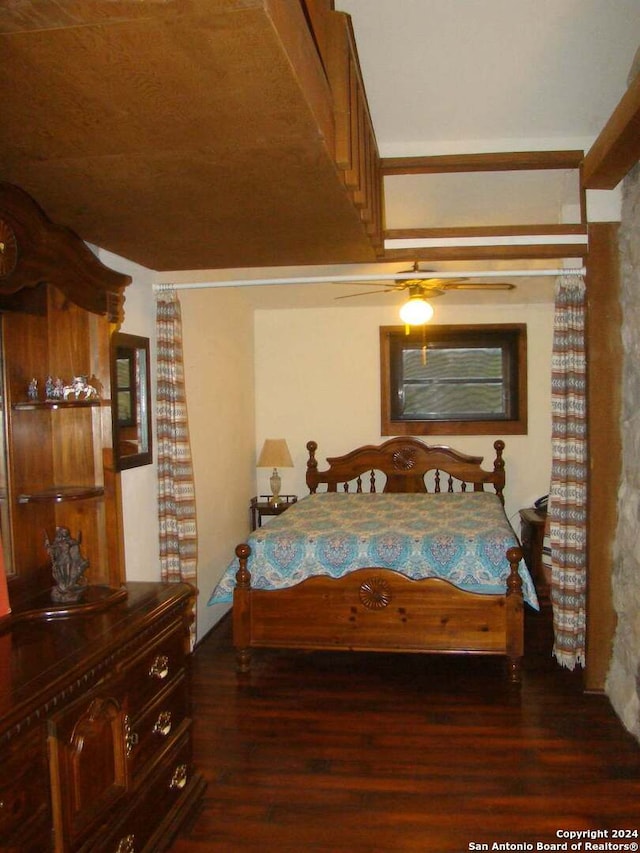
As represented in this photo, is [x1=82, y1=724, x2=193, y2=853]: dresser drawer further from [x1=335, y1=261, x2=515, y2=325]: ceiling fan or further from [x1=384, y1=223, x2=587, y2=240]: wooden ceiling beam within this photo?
[x1=335, y1=261, x2=515, y2=325]: ceiling fan

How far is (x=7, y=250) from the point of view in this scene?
185 cm

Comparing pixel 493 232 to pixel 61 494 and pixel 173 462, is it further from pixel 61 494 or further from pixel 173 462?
pixel 61 494

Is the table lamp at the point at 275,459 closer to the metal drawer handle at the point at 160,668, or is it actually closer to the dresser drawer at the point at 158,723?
the dresser drawer at the point at 158,723

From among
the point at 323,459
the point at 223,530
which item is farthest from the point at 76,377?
the point at 323,459

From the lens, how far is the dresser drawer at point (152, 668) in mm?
2023

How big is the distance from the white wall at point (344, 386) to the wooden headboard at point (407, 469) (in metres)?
0.15

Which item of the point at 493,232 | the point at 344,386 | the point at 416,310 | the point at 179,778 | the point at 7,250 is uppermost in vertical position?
the point at 493,232

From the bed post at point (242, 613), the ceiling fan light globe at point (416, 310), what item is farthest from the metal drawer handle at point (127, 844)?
the ceiling fan light globe at point (416, 310)

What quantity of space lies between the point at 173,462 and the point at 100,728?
160 centimetres

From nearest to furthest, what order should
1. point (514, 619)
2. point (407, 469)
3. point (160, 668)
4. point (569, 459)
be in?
point (160, 668) → point (569, 459) → point (514, 619) → point (407, 469)

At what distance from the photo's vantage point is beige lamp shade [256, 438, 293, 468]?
535cm

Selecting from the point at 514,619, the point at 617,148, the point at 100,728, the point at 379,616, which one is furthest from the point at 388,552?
the point at 617,148

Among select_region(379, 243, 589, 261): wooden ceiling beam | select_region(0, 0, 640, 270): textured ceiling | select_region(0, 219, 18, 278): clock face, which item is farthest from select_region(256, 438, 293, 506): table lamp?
select_region(0, 219, 18, 278): clock face

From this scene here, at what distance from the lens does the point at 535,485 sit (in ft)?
18.0
